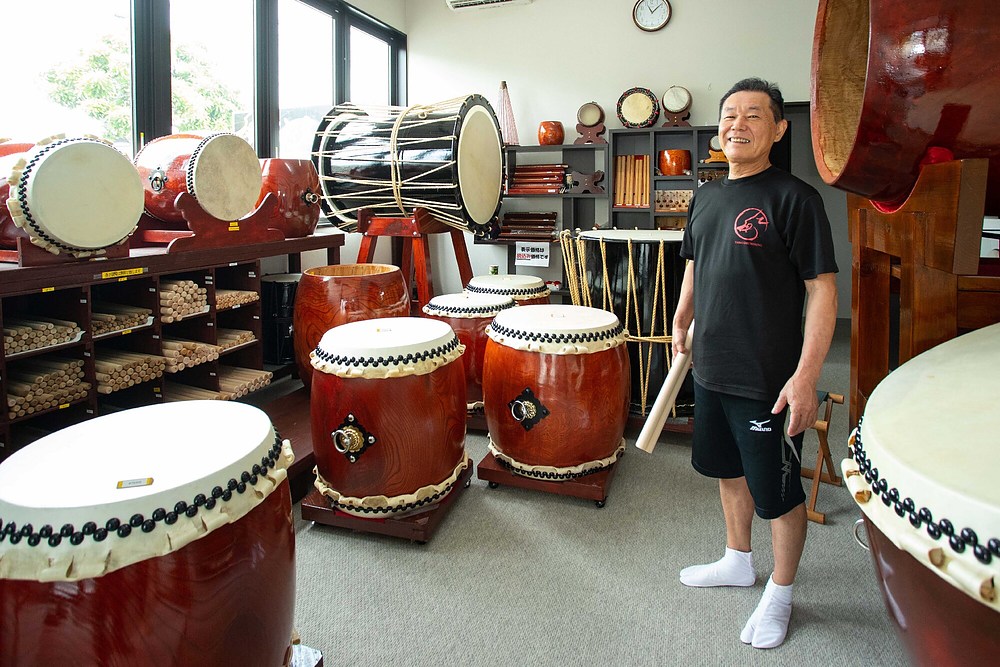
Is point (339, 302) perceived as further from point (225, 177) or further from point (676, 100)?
point (676, 100)

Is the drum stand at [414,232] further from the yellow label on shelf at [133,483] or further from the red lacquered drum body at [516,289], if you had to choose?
the yellow label on shelf at [133,483]

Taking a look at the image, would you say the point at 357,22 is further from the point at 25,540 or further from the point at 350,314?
the point at 25,540

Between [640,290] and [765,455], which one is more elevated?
[640,290]

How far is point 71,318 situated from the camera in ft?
7.53

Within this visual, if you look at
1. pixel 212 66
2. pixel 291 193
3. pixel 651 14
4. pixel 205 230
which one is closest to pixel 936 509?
pixel 205 230

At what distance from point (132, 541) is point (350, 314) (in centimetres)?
191

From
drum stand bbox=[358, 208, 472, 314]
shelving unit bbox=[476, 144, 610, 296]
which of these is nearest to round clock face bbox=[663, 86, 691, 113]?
shelving unit bbox=[476, 144, 610, 296]

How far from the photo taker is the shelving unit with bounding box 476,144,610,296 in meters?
5.37

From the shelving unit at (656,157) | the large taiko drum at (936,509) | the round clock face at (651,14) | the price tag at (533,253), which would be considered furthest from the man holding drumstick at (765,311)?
the round clock face at (651,14)

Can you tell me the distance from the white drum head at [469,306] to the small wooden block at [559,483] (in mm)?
696

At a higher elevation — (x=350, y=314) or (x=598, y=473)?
(x=350, y=314)

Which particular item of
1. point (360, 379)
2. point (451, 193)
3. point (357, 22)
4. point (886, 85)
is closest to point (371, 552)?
point (360, 379)

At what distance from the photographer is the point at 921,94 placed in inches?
39.5

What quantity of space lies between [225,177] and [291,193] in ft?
1.82
